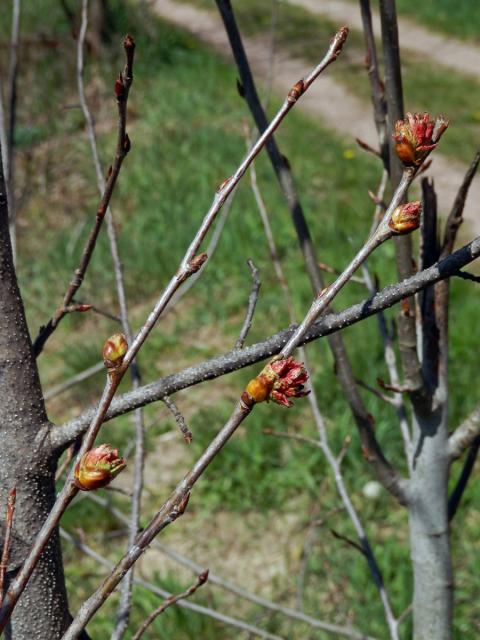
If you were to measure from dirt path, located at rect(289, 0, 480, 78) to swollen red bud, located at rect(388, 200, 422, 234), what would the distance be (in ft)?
26.2

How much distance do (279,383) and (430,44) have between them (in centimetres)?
945

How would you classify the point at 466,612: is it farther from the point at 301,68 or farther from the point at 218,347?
the point at 301,68

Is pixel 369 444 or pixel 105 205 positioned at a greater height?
pixel 105 205

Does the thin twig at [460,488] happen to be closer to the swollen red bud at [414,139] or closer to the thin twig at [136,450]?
the thin twig at [136,450]

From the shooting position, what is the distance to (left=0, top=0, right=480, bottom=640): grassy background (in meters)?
2.81

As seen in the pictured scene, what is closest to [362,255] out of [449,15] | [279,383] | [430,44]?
[279,383]

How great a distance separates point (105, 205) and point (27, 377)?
0.21 metres

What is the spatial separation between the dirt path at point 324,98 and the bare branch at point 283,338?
Answer: 3827 mm

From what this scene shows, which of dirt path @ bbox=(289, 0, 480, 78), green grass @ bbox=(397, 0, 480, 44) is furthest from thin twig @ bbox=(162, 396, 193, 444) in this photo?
green grass @ bbox=(397, 0, 480, 44)

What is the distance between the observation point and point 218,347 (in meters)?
4.23

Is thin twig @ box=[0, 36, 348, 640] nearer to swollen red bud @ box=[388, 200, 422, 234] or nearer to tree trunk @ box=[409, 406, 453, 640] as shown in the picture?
swollen red bud @ box=[388, 200, 422, 234]

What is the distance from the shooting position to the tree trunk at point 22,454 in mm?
846

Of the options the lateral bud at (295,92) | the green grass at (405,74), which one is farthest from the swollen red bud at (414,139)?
the green grass at (405,74)

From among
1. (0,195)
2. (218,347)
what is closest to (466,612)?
(218,347)
